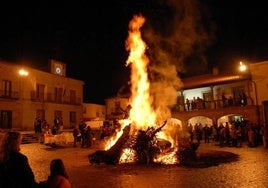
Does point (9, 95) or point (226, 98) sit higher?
point (9, 95)

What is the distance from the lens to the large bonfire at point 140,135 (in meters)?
12.9

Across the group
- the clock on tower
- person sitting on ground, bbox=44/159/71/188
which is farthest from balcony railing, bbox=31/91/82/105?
person sitting on ground, bbox=44/159/71/188

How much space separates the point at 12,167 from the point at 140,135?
32.8ft

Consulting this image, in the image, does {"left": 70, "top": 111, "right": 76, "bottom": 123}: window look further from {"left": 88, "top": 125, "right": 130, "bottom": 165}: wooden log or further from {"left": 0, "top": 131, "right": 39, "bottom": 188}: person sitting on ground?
{"left": 0, "top": 131, "right": 39, "bottom": 188}: person sitting on ground

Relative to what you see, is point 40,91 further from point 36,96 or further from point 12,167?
point 12,167

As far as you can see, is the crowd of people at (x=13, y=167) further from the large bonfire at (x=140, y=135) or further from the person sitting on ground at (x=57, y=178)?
the large bonfire at (x=140, y=135)

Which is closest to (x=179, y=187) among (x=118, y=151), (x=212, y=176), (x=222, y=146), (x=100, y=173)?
(x=212, y=176)

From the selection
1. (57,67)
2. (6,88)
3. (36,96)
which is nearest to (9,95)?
(6,88)

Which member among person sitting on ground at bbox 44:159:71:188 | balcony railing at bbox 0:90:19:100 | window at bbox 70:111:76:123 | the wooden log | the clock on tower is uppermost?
the clock on tower

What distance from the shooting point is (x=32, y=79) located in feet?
118

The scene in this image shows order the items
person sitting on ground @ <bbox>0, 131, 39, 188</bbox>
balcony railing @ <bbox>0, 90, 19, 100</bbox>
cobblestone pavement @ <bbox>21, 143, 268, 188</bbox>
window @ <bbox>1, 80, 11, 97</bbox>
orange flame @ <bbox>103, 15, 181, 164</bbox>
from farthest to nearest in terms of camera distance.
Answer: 1. window @ <bbox>1, 80, 11, 97</bbox>
2. balcony railing @ <bbox>0, 90, 19, 100</bbox>
3. orange flame @ <bbox>103, 15, 181, 164</bbox>
4. cobblestone pavement @ <bbox>21, 143, 268, 188</bbox>
5. person sitting on ground @ <bbox>0, 131, 39, 188</bbox>

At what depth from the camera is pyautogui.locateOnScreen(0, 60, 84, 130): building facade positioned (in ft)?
107

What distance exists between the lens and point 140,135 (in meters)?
13.5

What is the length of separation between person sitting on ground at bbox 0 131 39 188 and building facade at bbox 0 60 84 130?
2854 centimetres
